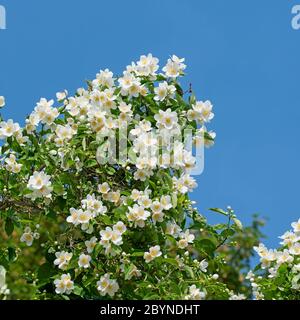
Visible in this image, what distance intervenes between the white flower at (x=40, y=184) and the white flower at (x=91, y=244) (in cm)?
32

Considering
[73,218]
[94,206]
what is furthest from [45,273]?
[94,206]

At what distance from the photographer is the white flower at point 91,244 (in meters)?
3.96

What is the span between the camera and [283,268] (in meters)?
4.24

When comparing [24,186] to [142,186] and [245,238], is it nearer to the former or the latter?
[142,186]

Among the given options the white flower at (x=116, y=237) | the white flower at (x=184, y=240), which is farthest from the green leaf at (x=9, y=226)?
the white flower at (x=184, y=240)

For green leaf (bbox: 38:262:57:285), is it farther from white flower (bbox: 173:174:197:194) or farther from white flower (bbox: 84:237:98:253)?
white flower (bbox: 173:174:197:194)

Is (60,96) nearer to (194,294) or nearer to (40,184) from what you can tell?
(40,184)

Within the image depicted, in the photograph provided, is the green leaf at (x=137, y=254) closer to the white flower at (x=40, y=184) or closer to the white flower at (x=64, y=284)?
the white flower at (x=64, y=284)

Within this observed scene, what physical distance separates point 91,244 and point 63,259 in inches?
8.2

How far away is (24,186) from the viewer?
13.7 ft

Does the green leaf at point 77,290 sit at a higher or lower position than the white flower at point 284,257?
lower

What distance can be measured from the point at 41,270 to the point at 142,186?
737 mm

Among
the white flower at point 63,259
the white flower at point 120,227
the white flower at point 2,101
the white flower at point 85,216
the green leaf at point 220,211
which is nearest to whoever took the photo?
the white flower at point 120,227
